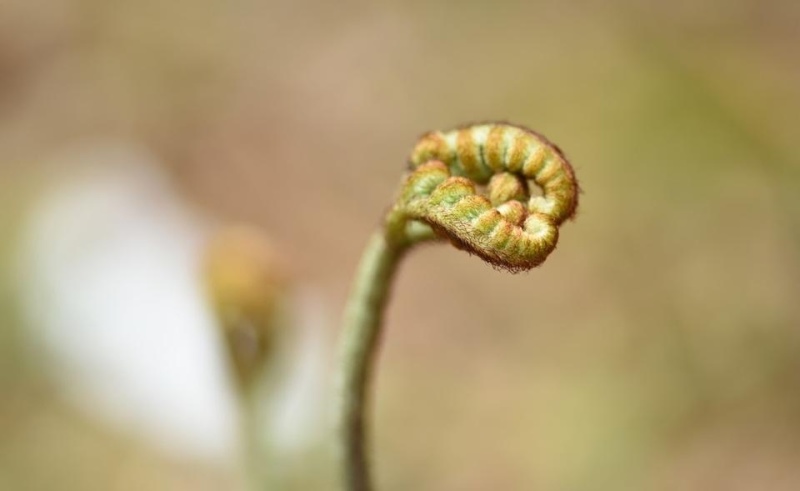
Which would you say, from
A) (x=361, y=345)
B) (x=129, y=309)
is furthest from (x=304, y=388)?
(x=361, y=345)

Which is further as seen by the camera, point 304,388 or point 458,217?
point 304,388

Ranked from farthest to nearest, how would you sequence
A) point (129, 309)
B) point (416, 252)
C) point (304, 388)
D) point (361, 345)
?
point (129, 309)
point (416, 252)
point (304, 388)
point (361, 345)

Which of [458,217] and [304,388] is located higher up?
[304,388]

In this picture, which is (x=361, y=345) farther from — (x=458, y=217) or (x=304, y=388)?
(x=304, y=388)

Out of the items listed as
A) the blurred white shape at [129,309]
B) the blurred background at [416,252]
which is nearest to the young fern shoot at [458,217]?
the blurred background at [416,252]

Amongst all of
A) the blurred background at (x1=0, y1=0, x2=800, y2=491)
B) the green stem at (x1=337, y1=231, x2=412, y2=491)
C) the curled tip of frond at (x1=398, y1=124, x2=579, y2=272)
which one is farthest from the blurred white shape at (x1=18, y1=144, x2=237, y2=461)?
the curled tip of frond at (x1=398, y1=124, x2=579, y2=272)

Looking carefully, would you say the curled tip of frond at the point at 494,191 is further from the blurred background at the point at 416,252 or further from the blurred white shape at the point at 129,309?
the blurred white shape at the point at 129,309
